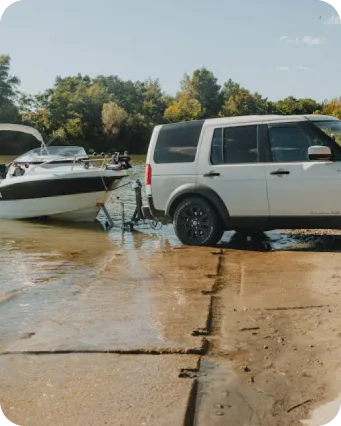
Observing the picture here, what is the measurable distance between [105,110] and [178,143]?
7201 cm

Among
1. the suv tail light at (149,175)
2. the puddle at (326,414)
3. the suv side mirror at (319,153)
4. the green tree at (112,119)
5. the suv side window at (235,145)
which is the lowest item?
the puddle at (326,414)

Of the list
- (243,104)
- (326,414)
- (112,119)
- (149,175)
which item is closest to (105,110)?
(112,119)

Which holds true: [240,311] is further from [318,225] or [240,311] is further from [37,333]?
[318,225]

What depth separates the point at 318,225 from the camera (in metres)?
8.51

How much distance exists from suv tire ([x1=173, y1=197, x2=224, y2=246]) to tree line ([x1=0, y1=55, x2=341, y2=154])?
41.1 metres

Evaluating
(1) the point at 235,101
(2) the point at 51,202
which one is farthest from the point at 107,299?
(1) the point at 235,101

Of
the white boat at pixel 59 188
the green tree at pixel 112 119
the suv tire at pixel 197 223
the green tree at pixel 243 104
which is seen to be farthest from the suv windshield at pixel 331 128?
the green tree at pixel 243 104

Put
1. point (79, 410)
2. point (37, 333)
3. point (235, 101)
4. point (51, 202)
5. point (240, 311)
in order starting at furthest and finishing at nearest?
point (235, 101), point (51, 202), point (240, 311), point (37, 333), point (79, 410)

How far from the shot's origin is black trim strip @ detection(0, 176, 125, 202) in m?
14.5

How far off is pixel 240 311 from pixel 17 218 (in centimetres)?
1107

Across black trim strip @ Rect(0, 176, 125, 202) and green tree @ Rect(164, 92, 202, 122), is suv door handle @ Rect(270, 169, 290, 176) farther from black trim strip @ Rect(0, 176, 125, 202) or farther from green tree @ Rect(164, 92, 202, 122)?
green tree @ Rect(164, 92, 202, 122)

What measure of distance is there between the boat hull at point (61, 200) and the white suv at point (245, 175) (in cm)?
520

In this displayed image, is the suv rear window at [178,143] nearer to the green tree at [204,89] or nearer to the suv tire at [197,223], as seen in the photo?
the suv tire at [197,223]

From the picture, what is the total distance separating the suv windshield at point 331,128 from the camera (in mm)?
8500
